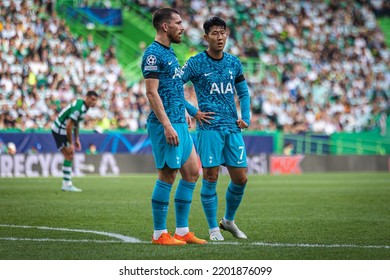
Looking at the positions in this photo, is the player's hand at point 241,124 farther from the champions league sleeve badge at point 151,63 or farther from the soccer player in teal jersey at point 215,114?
the champions league sleeve badge at point 151,63

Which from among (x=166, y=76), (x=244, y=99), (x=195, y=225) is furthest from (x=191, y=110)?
(x=195, y=225)

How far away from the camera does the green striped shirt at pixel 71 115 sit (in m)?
19.5

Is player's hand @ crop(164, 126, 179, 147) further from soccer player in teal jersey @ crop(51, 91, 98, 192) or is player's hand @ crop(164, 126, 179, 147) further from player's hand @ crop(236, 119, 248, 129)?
soccer player in teal jersey @ crop(51, 91, 98, 192)

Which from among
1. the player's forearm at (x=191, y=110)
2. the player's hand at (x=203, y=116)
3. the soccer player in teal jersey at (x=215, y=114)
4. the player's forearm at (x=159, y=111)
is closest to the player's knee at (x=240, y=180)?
the soccer player in teal jersey at (x=215, y=114)

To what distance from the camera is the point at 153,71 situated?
8.68 m

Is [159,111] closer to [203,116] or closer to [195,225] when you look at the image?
[203,116]

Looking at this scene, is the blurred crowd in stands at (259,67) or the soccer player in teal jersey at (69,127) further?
the blurred crowd in stands at (259,67)

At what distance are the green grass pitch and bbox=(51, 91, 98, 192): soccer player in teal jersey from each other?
55cm

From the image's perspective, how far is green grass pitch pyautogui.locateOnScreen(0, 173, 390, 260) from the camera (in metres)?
8.22

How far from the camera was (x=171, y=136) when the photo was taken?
28.1 ft

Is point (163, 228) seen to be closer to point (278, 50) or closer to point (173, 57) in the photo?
point (173, 57)

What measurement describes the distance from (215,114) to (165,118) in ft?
4.38

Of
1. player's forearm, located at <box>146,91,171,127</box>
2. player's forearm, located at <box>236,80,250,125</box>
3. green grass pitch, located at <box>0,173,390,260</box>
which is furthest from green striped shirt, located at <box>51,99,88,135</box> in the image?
player's forearm, located at <box>146,91,171,127</box>
